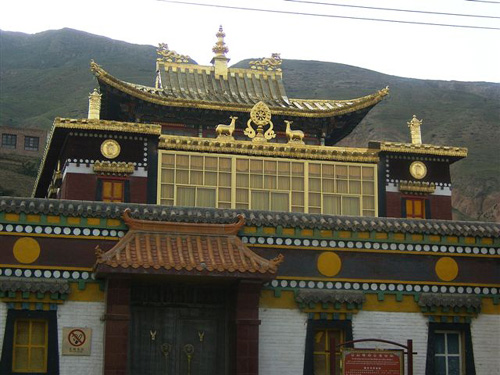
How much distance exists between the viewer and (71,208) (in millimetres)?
23047

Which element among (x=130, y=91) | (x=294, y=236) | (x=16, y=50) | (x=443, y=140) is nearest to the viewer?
(x=294, y=236)

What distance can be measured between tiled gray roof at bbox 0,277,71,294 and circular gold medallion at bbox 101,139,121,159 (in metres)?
10.1

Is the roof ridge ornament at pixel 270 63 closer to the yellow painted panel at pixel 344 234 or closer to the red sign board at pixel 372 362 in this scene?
the yellow painted panel at pixel 344 234

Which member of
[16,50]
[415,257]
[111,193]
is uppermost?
[16,50]

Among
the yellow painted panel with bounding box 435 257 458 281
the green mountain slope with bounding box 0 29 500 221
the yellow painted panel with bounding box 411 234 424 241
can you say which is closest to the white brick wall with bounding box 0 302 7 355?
the yellow painted panel with bounding box 411 234 424 241

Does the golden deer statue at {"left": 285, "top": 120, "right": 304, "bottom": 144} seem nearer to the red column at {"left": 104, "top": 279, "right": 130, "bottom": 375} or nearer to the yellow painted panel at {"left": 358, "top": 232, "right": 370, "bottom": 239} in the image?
the yellow painted panel at {"left": 358, "top": 232, "right": 370, "bottom": 239}

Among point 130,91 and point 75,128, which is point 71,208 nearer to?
point 75,128

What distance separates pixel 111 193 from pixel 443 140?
86187 mm

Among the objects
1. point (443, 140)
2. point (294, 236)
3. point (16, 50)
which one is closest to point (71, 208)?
point (294, 236)

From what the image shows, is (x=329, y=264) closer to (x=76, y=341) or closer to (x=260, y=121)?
(x=76, y=341)

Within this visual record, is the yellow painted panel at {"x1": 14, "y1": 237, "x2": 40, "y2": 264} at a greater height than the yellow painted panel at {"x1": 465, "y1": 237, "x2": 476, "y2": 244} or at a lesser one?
lesser

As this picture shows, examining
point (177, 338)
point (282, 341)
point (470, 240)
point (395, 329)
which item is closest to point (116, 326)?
point (177, 338)

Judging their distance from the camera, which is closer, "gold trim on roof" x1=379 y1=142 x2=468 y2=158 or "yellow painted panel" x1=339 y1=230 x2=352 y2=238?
"yellow painted panel" x1=339 y1=230 x2=352 y2=238

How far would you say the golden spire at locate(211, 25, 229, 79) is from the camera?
3909 centimetres
